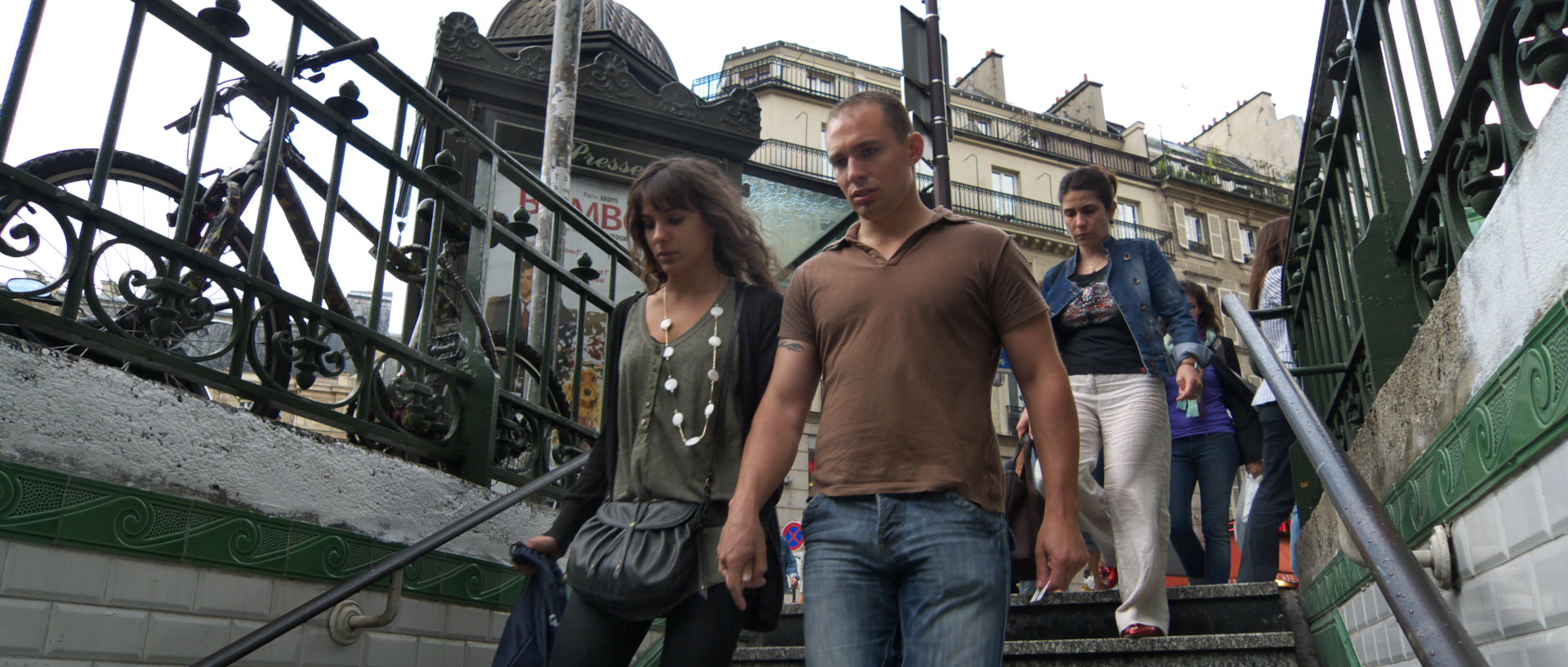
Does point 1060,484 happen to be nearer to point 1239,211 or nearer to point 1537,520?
point 1537,520

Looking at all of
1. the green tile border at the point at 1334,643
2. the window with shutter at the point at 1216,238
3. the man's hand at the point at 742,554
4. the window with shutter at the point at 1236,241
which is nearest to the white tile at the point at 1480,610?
the green tile border at the point at 1334,643

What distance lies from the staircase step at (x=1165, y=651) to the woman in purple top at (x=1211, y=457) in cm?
146

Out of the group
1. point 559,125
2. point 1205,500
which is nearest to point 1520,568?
point 1205,500

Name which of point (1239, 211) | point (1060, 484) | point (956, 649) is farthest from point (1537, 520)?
point (1239, 211)

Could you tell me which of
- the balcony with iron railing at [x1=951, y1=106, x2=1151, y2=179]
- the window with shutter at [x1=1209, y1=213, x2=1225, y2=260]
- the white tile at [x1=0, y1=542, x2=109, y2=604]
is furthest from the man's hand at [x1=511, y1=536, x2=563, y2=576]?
the window with shutter at [x1=1209, y1=213, x2=1225, y2=260]

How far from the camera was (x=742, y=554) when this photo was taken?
7.23ft

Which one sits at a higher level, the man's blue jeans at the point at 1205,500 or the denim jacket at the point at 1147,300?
the denim jacket at the point at 1147,300

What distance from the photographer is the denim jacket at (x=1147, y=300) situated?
4180 mm

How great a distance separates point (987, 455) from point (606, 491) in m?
0.93

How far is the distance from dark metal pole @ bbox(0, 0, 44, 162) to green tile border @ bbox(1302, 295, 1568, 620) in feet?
9.19

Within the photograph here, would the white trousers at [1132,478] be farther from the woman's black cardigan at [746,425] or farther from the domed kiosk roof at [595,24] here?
the domed kiosk roof at [595,24]

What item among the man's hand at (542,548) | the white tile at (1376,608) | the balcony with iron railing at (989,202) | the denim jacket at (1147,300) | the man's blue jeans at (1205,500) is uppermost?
the balcony with iron railing at (989,202)

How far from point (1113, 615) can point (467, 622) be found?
2353 millimetres

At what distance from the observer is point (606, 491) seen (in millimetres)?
2658
